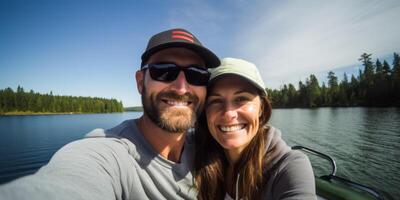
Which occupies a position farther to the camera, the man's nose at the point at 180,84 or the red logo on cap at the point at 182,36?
the man's nose at the point at 180,84

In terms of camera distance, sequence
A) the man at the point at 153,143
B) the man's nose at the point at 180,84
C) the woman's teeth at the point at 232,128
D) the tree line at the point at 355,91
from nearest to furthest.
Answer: the man at the point at 153,143 < the man's nose at the point at 180,84 < the woman's teeth at the point at 232,128 < the tree line at the point at 355,91

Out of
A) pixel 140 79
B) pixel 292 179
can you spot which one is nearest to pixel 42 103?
pixel 140 79

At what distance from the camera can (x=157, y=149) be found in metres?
2.21

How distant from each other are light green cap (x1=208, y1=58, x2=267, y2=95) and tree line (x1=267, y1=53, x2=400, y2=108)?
70882mm

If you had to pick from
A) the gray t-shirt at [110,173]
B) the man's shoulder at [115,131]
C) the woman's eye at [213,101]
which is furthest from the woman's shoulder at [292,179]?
the man's shoulder at [115,131]

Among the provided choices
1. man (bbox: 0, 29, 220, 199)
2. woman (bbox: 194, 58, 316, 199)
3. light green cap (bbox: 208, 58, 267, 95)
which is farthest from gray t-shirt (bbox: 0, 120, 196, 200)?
light green cap (bbox: 208, 58, 267, 95)

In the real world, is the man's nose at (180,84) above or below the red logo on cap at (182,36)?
below

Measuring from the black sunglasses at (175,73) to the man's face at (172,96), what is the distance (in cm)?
4

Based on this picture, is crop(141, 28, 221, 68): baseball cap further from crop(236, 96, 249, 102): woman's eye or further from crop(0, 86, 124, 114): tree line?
crop(0, 86, 124, 114): tree line

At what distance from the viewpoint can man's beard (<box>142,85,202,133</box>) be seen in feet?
7.39

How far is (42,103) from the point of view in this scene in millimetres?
121062

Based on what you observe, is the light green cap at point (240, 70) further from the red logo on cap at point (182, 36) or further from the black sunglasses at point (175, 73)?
the red logo on cap at point (182, 36)

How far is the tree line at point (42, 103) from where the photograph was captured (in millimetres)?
112375

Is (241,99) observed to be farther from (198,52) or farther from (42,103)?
(42,103)
